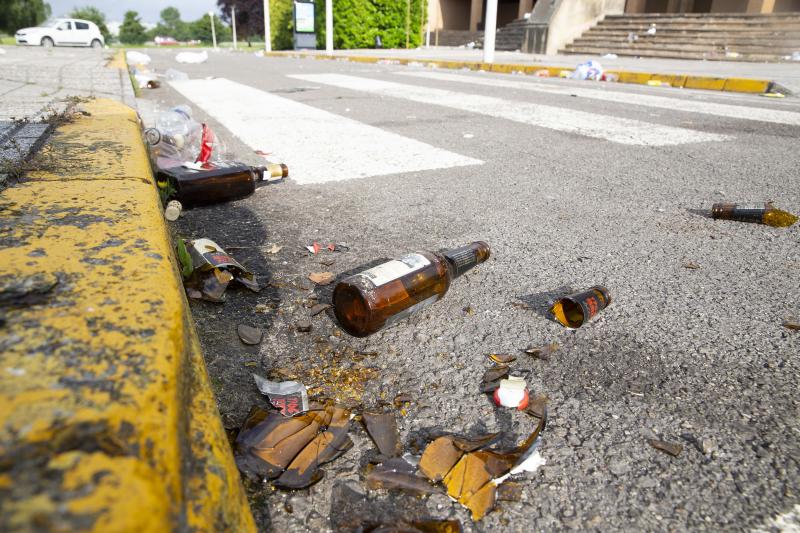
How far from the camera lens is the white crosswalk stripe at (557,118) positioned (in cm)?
451

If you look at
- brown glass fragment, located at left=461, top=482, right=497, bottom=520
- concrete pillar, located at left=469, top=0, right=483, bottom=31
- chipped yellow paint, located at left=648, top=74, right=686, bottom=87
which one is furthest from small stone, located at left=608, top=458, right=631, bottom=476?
concrete pillar, located at left=469, top=0, right=483, bottom=31

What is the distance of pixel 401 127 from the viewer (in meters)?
4.90

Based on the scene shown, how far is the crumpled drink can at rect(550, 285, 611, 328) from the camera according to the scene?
5.43ft

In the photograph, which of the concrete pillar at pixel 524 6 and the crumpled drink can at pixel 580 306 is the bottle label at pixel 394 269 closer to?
the crumpled drink can at pixel 580 306

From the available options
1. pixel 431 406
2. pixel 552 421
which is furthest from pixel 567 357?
pixel 431 406

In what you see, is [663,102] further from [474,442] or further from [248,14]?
[248,14]

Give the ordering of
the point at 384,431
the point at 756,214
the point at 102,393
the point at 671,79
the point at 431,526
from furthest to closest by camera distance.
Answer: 1. the point at 671,79
2. the point at 756,214
3. the point at 384,431
4. the point at 431,526
5. the point at 102,393

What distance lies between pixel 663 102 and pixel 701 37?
443 inches

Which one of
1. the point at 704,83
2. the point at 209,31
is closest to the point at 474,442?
the point at 704,83

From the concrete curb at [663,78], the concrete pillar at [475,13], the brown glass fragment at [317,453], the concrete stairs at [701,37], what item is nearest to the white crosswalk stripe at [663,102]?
the concrete curb at [663,78]

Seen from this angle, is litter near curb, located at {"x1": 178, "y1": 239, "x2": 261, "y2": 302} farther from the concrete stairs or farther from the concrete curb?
the concrete stairs

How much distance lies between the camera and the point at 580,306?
1666 millimetres

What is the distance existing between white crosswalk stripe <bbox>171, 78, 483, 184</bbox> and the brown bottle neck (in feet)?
4.83

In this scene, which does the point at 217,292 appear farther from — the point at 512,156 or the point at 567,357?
the point at 512,156
